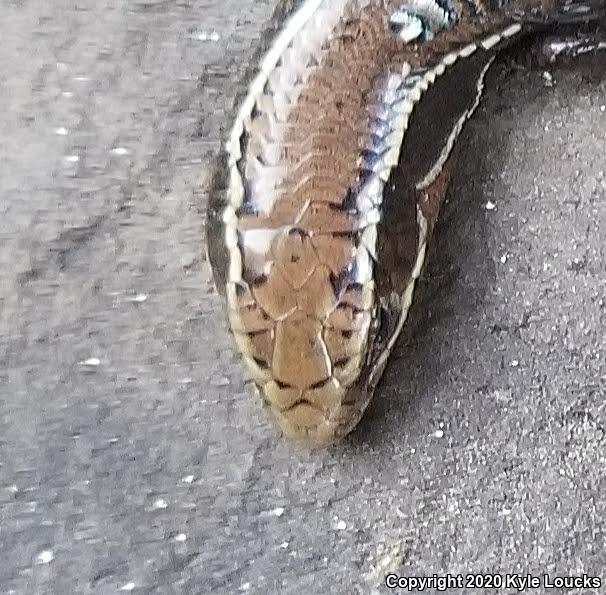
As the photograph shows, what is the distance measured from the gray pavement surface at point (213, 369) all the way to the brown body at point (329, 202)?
109 mm

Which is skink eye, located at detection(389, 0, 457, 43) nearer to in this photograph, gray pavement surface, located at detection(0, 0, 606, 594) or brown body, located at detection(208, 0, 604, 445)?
brown body, located at detection(208, 0, 604, 445)

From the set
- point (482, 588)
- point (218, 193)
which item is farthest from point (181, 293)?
point (482, 588)

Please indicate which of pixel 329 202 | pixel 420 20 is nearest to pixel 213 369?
pixel 329 202

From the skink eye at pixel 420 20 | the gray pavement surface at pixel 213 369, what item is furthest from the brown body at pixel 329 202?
the gray pavement surface at pixel 213 369

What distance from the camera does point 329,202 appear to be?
1.08 meters

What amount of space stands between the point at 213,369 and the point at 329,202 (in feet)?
0.81

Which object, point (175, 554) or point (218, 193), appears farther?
point (175, 554)

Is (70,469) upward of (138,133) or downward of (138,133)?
downward

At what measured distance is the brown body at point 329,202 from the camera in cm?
107

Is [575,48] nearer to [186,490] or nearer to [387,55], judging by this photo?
[387,55]

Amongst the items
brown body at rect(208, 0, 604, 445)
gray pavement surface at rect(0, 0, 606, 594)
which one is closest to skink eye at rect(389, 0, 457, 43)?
brown body at rect(208, 0, 604, 445)

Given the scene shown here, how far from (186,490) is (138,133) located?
0.35m

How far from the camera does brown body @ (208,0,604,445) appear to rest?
107 cm

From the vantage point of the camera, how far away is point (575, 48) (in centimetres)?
126
